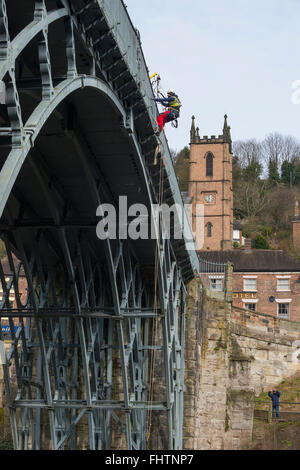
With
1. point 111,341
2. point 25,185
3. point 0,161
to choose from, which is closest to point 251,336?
point 111,341

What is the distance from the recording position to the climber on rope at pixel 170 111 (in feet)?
51.6

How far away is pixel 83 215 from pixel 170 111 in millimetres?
4231

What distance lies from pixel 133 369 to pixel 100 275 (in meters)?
3.13

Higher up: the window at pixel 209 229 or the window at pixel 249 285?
the window at pixel 209 229

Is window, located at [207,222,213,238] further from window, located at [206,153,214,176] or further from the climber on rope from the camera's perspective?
the climber on rope

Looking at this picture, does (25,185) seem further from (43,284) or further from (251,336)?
(251,336)

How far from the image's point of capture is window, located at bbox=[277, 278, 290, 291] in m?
45.0

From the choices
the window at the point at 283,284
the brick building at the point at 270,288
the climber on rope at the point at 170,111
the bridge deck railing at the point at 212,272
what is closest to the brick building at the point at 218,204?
the brick building at the point at 270,288

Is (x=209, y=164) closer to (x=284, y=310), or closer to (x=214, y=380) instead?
(x=284, y=310)

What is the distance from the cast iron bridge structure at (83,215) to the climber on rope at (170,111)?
679mm

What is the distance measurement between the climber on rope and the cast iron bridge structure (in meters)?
0.68

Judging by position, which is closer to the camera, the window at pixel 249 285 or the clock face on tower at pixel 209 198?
the window at pixel 249 285

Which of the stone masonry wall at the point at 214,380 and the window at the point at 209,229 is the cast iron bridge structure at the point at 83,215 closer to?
the stone masonry wall at the point at 214,380

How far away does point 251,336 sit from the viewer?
107 feet
